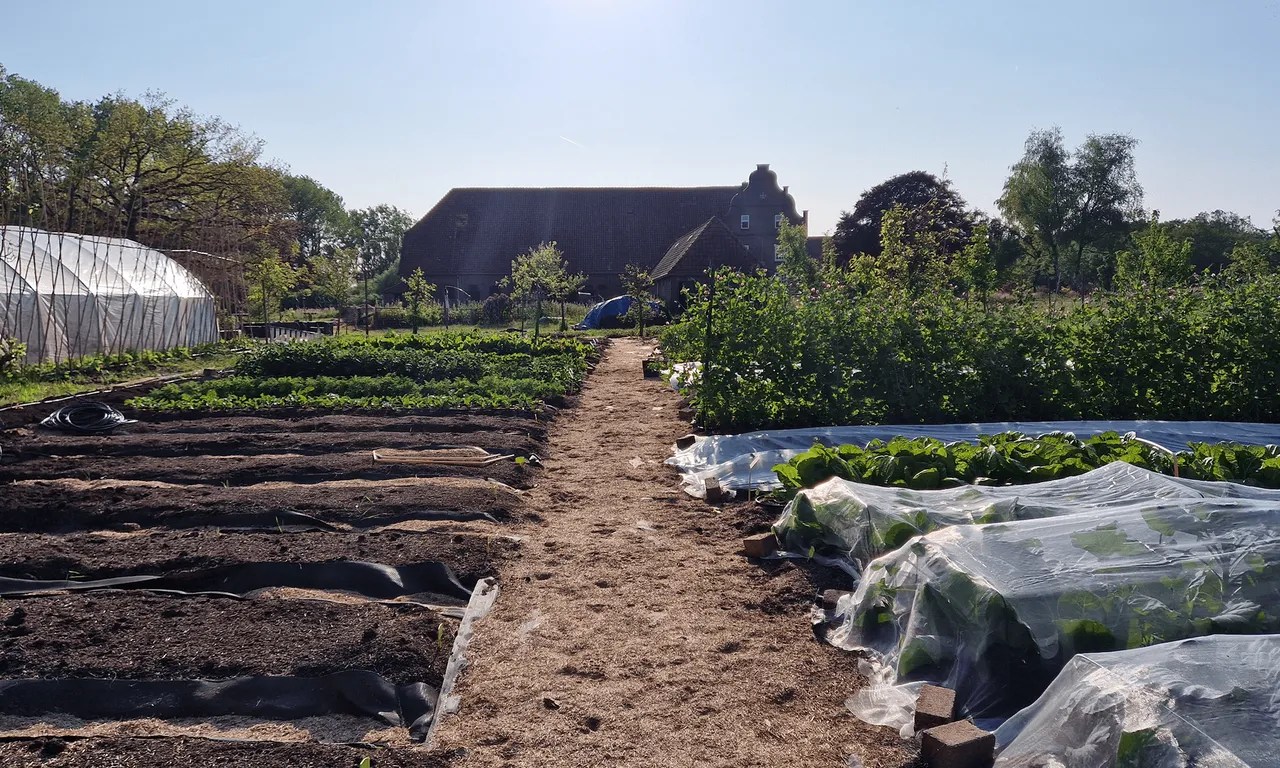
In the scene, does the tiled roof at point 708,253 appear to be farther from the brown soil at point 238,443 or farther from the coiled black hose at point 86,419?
the coiled black hose at point 86,419

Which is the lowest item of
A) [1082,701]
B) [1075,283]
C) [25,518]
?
[25,518]

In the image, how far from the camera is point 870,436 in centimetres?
825

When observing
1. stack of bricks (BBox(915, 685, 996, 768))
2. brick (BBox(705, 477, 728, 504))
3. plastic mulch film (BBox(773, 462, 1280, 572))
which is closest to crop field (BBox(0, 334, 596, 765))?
brick (BBox(705, 477, 728, 504))

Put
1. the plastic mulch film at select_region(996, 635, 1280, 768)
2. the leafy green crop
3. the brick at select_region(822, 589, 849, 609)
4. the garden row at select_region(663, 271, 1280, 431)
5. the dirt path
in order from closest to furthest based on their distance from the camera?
the plastic mulch film at select_region(996, 635, 1280, 768) → the dirt path → the brick at select_region(822, 589, 849, 609) → the leafy green crop → the garden row at select_region(663, 271, 1280, 431)

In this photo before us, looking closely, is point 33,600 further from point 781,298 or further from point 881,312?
point 881,312

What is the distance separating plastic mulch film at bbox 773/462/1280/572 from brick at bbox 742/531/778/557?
17 centimetres

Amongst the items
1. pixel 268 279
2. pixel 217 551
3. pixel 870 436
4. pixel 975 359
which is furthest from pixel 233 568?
pixel 268 279

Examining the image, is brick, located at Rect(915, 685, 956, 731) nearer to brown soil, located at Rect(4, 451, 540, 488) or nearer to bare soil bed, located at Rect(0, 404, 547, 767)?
bare soil bed, located at Rect(0, 404, 547, 767)

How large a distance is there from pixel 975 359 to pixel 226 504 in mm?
7649

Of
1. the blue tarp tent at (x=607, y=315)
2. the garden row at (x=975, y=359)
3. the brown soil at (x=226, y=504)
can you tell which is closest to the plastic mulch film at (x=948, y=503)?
the brown soil at (x=226, y=504)

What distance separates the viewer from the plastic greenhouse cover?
7.56m

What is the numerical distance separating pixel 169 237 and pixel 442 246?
13497 millimetres

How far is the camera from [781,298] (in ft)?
30.7

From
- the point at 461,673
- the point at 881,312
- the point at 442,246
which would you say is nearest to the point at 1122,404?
the point at 881,312
